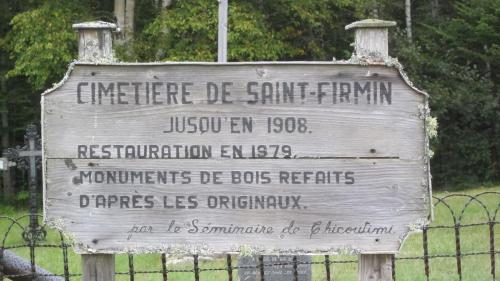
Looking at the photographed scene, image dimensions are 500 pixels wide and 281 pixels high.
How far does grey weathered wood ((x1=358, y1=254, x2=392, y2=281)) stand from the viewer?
12.0 feet

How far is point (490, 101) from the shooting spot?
1917cm

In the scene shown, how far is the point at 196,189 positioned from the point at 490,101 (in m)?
16.9

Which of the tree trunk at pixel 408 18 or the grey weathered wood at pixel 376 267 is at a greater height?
the tree trunk at pixel 408 18

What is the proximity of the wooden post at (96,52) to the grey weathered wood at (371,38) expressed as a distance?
1.21 metres

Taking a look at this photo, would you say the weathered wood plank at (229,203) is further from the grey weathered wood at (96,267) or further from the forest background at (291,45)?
the forest background at (291,45)

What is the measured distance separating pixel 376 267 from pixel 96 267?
55.2 inches

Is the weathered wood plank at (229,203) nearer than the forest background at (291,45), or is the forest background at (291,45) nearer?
the weathered wood plank at (229,203)

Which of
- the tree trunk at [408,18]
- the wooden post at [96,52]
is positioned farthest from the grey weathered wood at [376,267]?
the tree trunk at [408,18]

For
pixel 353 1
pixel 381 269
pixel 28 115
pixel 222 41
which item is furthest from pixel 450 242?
pixel 28 115

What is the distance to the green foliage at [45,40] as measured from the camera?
16.4m

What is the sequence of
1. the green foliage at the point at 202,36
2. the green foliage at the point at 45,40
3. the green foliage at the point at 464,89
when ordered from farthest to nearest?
the green foliage at the point at 464,89
the green foliage at the point at 202,36
the green foliage at the point at 45,40

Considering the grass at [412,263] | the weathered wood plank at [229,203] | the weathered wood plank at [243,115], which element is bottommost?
the grass at [412,263]

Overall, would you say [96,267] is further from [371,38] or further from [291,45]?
[291,45]

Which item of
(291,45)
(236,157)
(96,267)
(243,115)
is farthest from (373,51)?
(291,45)
